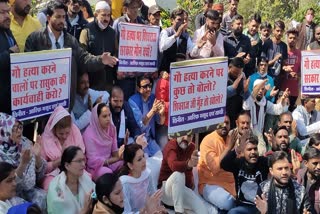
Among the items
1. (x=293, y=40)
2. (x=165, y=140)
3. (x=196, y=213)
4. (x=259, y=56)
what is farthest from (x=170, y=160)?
(x=293, y=40)

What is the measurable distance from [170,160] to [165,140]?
132 centimetres

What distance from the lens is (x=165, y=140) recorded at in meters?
8.24

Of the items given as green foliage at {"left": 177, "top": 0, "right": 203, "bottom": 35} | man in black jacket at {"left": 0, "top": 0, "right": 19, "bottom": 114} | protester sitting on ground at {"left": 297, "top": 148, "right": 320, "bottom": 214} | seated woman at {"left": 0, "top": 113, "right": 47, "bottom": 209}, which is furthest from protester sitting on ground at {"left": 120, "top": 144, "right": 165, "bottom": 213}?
green foliage at {"left": 177, "top": 0, "right": 203, "bottom": 35}

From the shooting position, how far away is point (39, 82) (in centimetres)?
649

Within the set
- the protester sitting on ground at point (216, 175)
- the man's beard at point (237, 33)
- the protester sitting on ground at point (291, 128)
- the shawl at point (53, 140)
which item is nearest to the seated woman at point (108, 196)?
the shawl at point (53, 140)

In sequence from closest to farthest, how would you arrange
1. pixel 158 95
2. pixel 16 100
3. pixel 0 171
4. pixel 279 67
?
pixel 0 171, pixel 16 100, pixel 158 95, pixel 279 67

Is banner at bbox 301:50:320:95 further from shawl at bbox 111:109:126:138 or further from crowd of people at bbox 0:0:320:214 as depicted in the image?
shawl at bbox 111:109:126:138

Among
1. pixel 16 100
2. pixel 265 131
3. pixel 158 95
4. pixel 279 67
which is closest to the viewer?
pixel 16 100

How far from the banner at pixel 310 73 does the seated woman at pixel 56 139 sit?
3.80 m

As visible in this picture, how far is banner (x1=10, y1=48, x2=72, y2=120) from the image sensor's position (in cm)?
627

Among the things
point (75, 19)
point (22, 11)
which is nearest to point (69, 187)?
point (22, 11)

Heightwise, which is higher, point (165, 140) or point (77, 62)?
point (77, 62)

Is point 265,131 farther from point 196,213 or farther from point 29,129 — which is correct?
point 29,129

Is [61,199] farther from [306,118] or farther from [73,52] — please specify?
[306,118]
